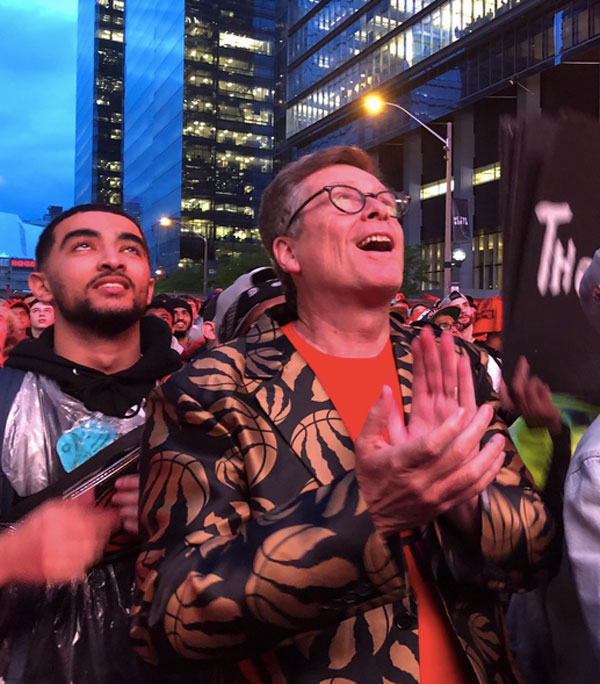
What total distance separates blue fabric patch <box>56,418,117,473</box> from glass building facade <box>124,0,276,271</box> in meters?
71.6

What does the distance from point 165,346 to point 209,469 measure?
3.88 ft

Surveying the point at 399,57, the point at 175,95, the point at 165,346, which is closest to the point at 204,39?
the point at 175,95

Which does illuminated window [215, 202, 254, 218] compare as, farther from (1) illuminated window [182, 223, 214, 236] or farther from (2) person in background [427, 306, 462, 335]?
(2) person in background [427, 306, 462, 335]

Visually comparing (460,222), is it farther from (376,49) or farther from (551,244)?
(376,49)

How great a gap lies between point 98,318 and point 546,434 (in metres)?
1.62

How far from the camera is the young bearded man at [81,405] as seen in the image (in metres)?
1.88

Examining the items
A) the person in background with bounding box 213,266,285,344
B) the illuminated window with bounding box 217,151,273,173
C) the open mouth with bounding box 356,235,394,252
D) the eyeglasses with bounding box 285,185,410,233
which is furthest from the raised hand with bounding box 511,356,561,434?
the illuminated window with bounding box 217,151,273,173

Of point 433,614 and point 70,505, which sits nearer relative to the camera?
point 433,614

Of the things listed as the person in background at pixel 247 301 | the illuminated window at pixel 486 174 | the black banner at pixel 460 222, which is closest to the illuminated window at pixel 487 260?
the illuminated window at pixel 486 174

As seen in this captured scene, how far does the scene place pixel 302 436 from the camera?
5.30 feet

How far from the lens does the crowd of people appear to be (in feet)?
4.09

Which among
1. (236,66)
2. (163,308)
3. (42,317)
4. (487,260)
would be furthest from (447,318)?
(236,66)

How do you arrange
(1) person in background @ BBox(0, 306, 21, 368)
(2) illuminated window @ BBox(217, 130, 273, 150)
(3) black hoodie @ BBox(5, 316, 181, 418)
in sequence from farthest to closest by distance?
1. (2) illuminated window @ BBox(217, 130, 273, 150)
2. (1) person in background @ BBox(0, 306, 21, 368)
3. (3) black hoodie @ BBox(5, 316, 181, 418)

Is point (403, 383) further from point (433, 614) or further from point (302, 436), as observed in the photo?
point (433, 614)
